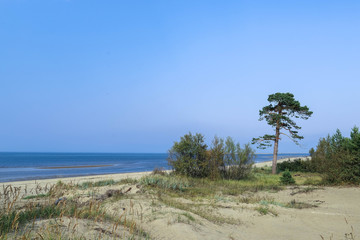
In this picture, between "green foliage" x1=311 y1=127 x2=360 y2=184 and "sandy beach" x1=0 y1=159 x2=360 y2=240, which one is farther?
"green foliage" x1=311 y1=127 x2=360 y2=184

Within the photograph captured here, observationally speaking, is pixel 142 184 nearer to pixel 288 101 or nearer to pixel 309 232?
pixel 309 232

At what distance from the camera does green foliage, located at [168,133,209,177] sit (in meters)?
20.1

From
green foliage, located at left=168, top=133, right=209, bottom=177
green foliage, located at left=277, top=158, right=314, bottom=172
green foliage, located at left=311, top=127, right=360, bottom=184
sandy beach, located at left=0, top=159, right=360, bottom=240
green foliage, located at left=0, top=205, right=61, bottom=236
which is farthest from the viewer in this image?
green foliage, located at left=277, top=158, right=314, bottom=172

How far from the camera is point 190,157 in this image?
20.5 meters

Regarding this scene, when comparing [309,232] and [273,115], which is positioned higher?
[273,115]

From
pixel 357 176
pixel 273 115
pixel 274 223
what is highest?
pixel 273 115

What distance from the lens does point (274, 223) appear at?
29.8 feet

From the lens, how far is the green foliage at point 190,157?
2012cm

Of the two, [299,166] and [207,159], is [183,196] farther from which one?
[299,166]

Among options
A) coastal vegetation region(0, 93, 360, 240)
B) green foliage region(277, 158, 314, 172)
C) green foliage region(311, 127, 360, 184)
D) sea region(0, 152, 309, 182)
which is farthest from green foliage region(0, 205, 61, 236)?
green foliage region(277, 158, 314, 172)

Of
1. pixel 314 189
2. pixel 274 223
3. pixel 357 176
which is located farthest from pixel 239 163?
pixel 274 223

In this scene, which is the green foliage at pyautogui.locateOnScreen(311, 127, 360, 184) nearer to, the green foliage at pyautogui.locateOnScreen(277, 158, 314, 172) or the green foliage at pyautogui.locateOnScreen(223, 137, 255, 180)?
the green foliage at pyautogui.locateOnScreen(223, 137, 255, 180)

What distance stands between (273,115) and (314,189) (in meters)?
13.2

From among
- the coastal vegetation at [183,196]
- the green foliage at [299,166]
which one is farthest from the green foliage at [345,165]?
the green foliage at [299,166]
